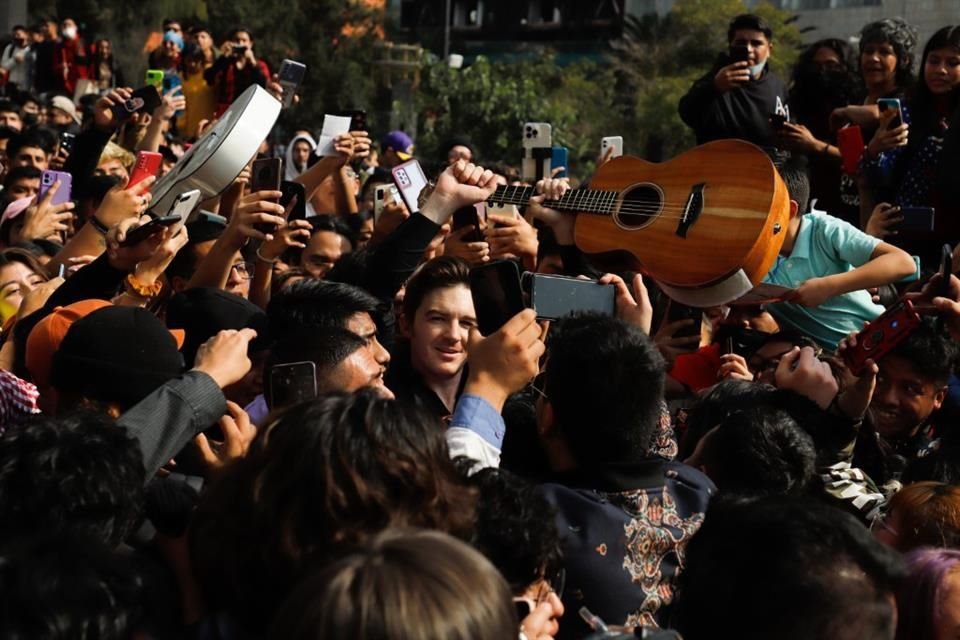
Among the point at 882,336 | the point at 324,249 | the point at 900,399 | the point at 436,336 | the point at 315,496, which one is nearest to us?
the point at 315,496

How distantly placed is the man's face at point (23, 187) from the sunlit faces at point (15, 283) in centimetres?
269

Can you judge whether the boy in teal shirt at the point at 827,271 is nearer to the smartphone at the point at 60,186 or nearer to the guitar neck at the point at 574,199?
the guitar neck at the point at 574,199

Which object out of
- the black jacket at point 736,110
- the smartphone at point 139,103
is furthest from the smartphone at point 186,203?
the black jacket at point 736,110

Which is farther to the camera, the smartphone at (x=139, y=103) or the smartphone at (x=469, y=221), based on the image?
the smartphone at (x=139, y=103)

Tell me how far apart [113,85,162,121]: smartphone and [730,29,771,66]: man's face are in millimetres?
2992

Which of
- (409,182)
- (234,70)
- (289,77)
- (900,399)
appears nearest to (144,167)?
(409,182)

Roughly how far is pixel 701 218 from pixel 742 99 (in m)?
2.08

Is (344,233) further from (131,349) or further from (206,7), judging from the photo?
(206,7)

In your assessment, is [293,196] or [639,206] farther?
[293,196]

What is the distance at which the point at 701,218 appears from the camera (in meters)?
5.11

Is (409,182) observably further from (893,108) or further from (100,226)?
(893,108)

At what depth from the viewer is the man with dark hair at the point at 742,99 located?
6.94m

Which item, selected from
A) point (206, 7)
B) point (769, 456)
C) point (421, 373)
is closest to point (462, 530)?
point (769, 456)

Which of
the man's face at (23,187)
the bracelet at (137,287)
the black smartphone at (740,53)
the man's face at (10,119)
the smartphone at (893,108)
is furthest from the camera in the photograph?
the man's face at (10,119)
